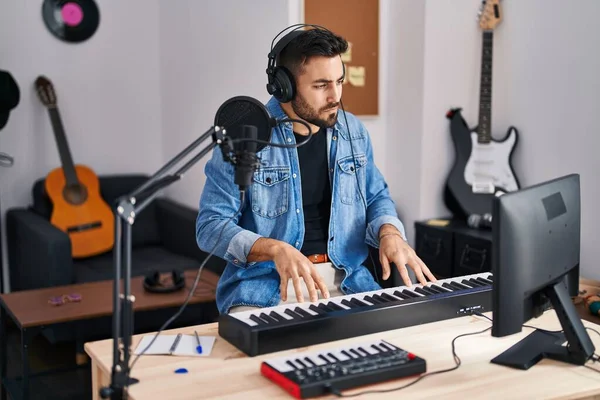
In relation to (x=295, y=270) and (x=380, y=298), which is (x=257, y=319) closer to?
(x=295, y=270)

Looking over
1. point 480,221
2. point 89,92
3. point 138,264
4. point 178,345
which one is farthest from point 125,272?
point 89,92

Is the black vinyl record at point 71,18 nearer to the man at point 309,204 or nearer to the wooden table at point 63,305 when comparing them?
the wooden table at point 63,305

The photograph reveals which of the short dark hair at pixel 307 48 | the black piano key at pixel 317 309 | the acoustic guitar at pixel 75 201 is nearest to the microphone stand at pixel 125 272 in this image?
the black piano key at pixel 317 309

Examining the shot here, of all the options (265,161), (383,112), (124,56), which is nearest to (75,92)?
(124,56)

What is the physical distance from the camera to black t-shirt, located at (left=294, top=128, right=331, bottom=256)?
90.9 inches

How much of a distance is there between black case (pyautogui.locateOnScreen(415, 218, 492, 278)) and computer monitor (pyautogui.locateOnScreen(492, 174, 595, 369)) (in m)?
1.49

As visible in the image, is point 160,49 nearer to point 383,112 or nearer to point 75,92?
point 75,92

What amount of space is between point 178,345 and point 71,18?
3.62 meters

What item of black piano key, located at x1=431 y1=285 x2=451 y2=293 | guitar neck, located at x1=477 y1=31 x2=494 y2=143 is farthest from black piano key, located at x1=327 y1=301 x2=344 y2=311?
guitar neck, located at x1=477 y1=31 x2=494 y2=143

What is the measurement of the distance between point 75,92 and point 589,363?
399 cm

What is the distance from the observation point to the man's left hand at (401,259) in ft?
6.58

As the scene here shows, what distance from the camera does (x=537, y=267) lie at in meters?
1.64

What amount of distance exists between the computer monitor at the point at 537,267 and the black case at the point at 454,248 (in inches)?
58.6

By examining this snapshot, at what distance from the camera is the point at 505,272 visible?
1571mm
